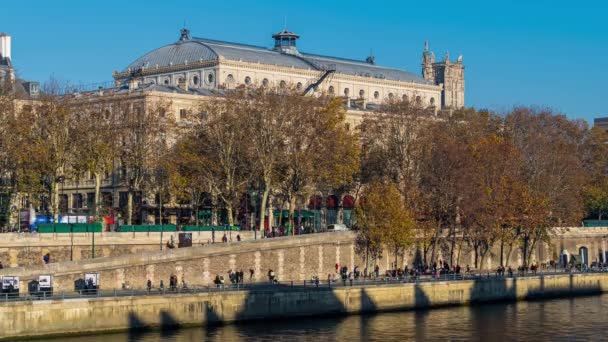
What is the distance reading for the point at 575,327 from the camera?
273 ft

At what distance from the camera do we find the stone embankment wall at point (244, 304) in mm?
74312

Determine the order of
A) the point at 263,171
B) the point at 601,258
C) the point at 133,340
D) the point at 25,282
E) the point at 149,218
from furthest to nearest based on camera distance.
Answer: the point at 601,258 < the point at 149,218 < the point at 263,171 < the point at 25,282 < the point at 133,340

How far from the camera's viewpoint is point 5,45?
14300cm

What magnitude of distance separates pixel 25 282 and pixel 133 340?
1061 cm

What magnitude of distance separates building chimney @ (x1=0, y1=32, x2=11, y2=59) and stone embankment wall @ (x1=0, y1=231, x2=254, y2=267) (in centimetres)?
5187

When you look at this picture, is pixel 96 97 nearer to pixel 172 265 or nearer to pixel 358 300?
pixel 172 265

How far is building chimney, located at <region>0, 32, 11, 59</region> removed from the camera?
143 meters

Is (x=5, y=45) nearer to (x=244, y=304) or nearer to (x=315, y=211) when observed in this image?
(x=315, y=211)

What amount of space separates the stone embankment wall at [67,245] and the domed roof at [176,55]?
57382 mm

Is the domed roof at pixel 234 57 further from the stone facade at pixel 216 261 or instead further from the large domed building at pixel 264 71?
the stone facade at pixel 216 261

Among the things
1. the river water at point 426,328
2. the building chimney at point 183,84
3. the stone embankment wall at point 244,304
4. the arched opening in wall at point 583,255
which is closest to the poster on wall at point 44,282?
the stone embankment wall at point 244,304

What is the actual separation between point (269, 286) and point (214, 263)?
6505mm

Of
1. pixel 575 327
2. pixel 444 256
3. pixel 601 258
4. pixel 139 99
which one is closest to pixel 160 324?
pixel 575 327

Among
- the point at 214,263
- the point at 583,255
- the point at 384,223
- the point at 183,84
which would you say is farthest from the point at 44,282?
the point at 583,255
